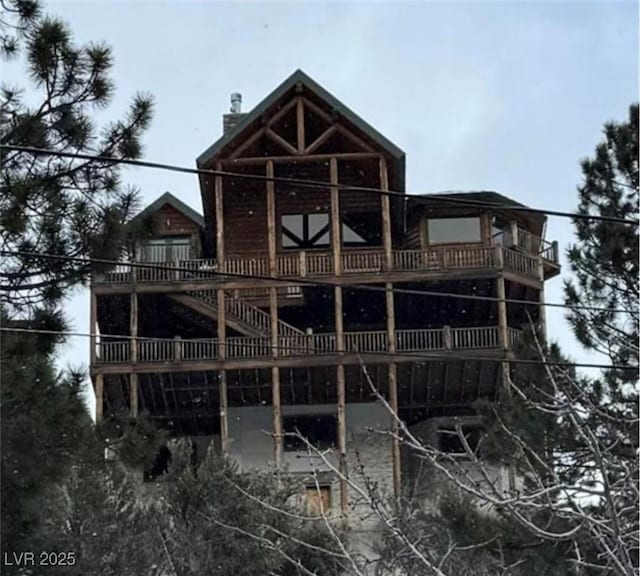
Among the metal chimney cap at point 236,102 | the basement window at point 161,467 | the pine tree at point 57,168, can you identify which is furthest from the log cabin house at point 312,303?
the pine tree at point 57,168

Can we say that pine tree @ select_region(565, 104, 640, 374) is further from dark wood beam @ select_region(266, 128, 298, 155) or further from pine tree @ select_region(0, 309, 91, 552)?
dark wood beam @ select_region(266, 128, 298, 155)

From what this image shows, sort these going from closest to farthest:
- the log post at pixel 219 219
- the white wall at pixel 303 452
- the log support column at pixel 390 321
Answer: the log support column at pixel 390 321, the log post at pixel 219 219, the white wall at pixel 303 452

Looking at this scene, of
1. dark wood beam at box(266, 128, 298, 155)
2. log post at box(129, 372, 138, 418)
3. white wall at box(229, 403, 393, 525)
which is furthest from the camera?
dark wood beam at box(266, 128, 298, 155)

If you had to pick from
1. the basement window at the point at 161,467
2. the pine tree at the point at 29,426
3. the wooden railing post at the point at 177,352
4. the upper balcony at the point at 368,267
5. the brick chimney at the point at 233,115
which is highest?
the brick chimney at the point at 233,115

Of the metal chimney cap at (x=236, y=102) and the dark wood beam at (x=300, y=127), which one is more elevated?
the metal chimney cap at (x=236, y=102)

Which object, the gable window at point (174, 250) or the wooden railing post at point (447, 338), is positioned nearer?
the wooden railing post at point (447, 338)

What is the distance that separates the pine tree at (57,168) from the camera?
7.73m

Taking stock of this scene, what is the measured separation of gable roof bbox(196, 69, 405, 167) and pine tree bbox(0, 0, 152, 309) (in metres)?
13.8

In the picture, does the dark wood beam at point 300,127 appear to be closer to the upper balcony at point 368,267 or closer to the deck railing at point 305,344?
the upper balcony at point 368,267

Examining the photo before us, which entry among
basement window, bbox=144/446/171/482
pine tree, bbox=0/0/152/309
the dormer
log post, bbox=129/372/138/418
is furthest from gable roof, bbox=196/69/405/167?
pine tree, bbox=0/0/152/309

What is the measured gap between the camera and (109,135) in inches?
327

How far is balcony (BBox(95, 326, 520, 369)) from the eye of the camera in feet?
70.2

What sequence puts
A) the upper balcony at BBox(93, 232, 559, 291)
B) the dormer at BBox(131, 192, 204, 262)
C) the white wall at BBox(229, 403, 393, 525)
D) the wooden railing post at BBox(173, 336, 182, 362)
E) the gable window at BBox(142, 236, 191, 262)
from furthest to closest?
the dormer at BBox(131, 192, 204, 262) → the gable window at BBox(142, 236, 191, 262) → the white wall at BBox(229, 403, 393, 525) → the upper balcony at BBox(93, 232, 559, 291) → the wooden railing post at BBox(173, 336, 182, 362)

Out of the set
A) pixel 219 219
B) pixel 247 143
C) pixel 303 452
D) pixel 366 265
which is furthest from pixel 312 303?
pixel 247 143
